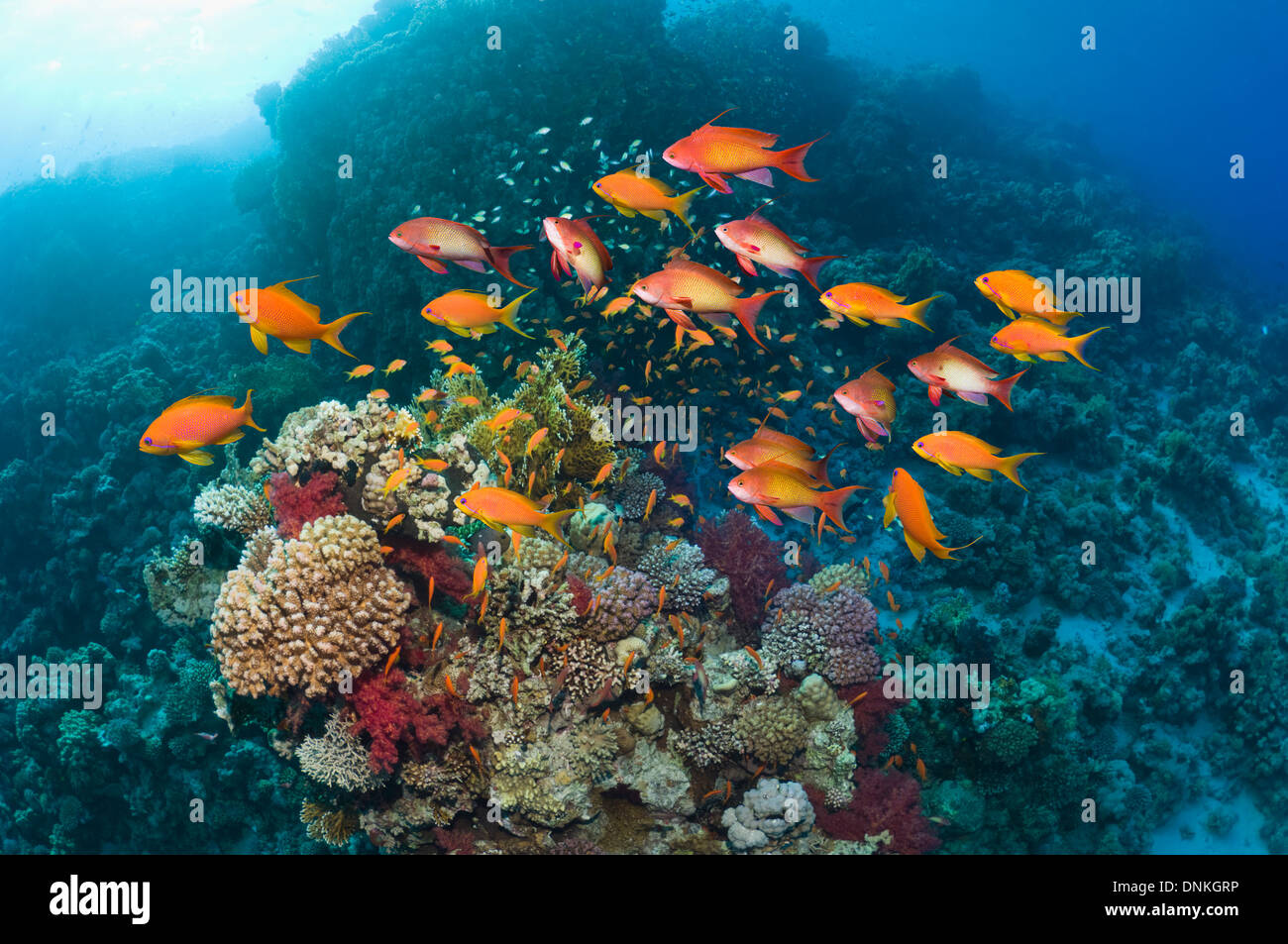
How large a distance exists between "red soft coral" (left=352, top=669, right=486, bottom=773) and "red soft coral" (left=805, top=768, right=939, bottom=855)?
2.61 m

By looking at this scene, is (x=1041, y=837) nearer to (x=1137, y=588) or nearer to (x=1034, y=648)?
(x=1034, y=648)

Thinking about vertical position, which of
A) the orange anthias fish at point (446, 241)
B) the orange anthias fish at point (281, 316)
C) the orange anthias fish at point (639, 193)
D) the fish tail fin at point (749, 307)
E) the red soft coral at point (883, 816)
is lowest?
the red soft coral at point (883, 816)

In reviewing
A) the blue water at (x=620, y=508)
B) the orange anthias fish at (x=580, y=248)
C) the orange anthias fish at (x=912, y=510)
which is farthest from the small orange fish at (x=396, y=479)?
the orange anthias fish at (x=912, y=510)

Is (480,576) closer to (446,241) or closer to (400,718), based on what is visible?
(400,718)

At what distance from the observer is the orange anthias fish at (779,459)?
404cm

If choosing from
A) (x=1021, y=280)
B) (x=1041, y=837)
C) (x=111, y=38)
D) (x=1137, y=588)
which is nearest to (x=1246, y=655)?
(x=1137, y=588)

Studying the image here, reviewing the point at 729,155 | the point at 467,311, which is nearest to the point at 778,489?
the point at 729,155

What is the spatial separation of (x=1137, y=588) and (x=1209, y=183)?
177ft

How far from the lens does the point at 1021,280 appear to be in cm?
407

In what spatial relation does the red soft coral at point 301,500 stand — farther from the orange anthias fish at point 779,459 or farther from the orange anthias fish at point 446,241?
the orange anthias fish at point 779,459

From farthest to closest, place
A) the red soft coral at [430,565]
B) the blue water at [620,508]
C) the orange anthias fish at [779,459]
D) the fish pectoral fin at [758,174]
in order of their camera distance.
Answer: the red soft coral at [430,565], the blue water at [620,508], the orange anthias fish at [779,459], the fish pectoral fin at [758,174]

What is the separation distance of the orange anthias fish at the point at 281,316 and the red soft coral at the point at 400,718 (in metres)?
2.20

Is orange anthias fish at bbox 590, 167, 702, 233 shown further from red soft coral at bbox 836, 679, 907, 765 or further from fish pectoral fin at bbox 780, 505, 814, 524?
red soft coral at bbox 836, 679, 907, 765

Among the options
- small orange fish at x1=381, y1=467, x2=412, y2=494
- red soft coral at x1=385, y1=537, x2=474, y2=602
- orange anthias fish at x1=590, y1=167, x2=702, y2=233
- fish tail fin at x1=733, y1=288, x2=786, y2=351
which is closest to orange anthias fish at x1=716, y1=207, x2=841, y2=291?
fish tail fin at x1=733, y1=288, x2=786, y2=351
